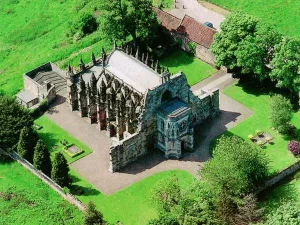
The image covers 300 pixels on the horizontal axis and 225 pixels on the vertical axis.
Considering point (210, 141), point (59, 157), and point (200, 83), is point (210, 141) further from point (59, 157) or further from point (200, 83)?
point (59, 157)

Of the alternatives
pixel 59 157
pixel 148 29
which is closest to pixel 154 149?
pixel 59 157

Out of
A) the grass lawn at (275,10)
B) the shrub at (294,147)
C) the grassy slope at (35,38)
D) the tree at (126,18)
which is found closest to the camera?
the shrub at (294,147)

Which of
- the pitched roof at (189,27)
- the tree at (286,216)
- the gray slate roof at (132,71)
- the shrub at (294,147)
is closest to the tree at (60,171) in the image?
the gray slate roof at (132,71)

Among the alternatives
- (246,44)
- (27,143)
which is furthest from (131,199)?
(246,44)

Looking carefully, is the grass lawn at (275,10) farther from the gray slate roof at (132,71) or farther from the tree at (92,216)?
the tree at (92,216)

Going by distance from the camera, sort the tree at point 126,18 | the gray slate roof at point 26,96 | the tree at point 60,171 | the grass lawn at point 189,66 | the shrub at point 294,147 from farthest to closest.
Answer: the grass lawn at point 189,66 < the tree at point 126,18 < the gray slate roof at point 26,96 < the shrub at point 294,147 < the tree at point 60,171

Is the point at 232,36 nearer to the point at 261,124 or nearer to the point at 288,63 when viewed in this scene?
the point at 288,63

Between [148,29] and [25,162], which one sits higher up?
[148,29]
